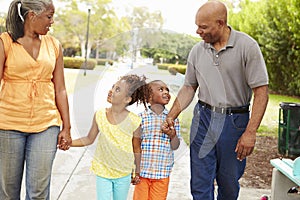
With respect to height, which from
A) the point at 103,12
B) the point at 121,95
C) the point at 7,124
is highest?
the point at 103,12

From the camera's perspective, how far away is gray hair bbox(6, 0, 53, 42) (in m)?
3.02

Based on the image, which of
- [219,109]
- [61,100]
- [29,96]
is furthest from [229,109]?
[29,96]

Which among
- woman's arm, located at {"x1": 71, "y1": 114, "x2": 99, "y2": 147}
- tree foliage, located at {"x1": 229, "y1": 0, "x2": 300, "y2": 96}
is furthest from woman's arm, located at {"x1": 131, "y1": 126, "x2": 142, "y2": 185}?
tree foliage, located at {"x1": 229, "y1": 0, "x2": 300, "y2": 96}

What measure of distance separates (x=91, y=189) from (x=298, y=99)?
12691 millimetres

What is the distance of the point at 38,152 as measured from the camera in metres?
3.13

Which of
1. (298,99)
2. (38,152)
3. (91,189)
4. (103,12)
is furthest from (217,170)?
(103,12)

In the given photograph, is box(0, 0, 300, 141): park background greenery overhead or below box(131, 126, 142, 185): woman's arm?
overhead

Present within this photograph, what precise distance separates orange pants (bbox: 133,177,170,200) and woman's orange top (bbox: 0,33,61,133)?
791 millimetres

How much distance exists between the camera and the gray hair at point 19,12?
9.89ft

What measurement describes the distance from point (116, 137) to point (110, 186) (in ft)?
1.25

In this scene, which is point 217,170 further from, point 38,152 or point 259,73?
point 38,152

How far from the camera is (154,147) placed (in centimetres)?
→ 330

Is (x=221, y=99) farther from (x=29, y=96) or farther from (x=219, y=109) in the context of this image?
(x=29, y=96)

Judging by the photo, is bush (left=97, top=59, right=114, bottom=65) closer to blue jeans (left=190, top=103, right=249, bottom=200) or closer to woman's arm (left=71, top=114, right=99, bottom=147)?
woman's arm (left=71, top=114, right=99, bottom=147)
